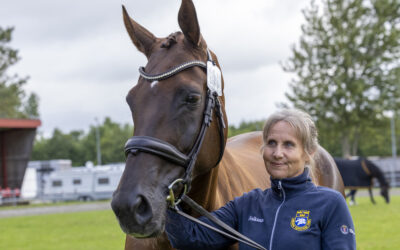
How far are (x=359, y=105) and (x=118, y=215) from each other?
23955mm

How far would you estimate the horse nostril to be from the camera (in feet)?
6.99

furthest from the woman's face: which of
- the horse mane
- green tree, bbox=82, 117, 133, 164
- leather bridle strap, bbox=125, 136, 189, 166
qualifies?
green tree, bbox=82, 117, 133, 164

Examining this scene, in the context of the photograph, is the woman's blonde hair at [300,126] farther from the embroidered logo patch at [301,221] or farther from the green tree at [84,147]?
the green tree at [84,147]

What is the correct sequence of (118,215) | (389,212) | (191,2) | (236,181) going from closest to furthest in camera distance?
(118,215)
(191,2)
(236,181)
(389,212)

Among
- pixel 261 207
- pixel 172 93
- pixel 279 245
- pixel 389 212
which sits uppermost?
pixel 172 93

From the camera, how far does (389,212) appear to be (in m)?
13.6

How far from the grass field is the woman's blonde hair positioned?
579 cm

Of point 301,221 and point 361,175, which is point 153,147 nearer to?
point 301,221

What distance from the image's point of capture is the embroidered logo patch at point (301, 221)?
8.03ft

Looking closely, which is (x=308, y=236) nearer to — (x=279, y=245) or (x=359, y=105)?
(x=279, y=245)

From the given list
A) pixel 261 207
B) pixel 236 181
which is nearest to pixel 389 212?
pixel 236 181

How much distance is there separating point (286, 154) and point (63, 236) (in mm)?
8859

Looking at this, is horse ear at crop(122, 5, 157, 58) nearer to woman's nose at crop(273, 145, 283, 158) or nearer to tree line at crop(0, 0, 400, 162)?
woman's nose at crop(273, 145, 283, 158)

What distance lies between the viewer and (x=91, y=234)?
10.6 meters
